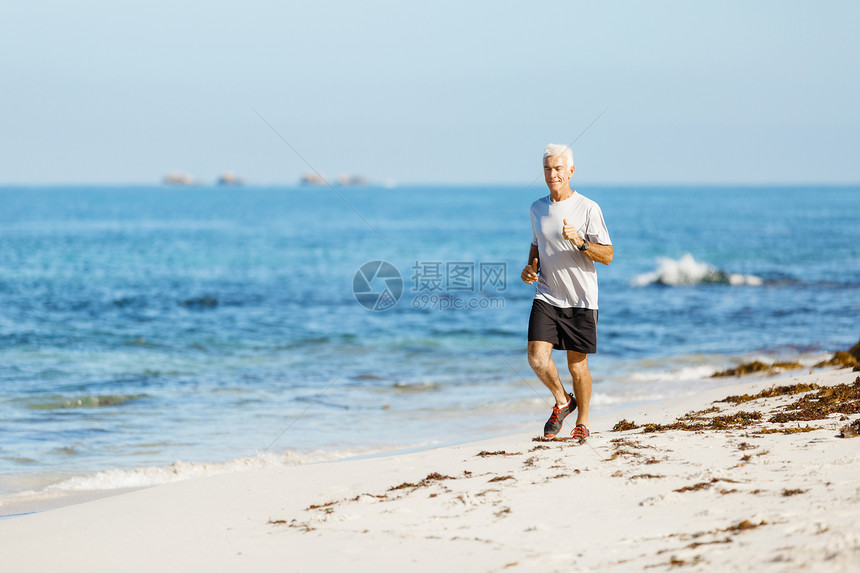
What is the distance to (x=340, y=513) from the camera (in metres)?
4.38

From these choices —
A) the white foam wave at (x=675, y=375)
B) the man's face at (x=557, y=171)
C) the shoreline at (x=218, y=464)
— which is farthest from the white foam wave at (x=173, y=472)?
the white foam wave at (x=675, y=375)

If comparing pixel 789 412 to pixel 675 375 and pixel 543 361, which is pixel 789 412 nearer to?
pixel 543 361

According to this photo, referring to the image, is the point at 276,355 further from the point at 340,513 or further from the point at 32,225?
the point at 32,225

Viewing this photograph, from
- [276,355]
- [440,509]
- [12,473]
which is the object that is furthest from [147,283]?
[440,509]

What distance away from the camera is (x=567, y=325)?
5512 mm

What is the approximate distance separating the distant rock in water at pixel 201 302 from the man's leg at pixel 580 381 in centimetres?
1484

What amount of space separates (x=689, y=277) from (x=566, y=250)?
760 inches

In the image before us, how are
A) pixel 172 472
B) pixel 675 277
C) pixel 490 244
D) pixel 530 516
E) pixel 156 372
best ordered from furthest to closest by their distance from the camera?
pixel 490 244
pixel 675 277
pixel 156 372
pixel 172 472
pixel 530 516

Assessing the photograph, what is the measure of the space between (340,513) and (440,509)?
593 mm

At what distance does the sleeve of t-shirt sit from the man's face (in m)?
0.27

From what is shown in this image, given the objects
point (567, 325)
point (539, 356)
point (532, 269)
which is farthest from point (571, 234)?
point (539, 356)

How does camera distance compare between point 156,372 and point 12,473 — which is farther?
point 156,372

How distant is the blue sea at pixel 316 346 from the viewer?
7.77m

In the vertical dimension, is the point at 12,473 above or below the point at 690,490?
below
